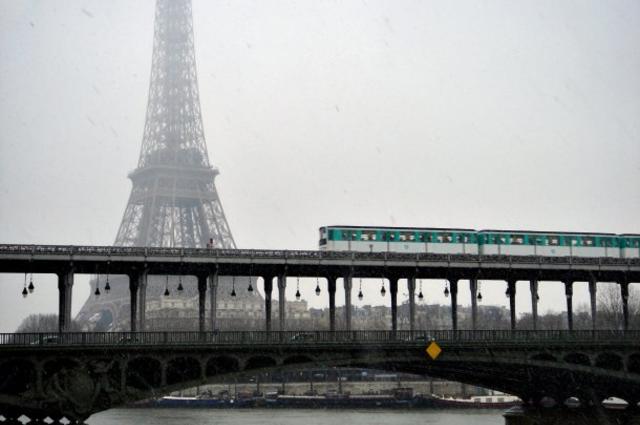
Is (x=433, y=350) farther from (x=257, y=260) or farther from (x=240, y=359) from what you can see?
(x=257, y=260)

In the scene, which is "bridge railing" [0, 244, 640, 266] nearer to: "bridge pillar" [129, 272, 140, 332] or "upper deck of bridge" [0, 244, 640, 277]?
"upper deck of bridge" [0, 244, 640, 277]

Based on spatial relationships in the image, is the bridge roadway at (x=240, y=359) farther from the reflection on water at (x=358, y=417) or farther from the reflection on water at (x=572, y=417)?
the reflection on water at (x=358, y=417)

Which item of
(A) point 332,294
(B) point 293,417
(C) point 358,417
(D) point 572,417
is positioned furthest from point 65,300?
(C) point 358,417

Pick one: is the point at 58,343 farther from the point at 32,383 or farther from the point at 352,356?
the point at 352,356

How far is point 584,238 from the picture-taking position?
10456cm

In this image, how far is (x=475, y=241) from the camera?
102312mm

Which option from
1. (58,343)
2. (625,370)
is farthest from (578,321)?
(58,343)

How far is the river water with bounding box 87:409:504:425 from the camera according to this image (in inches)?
4599

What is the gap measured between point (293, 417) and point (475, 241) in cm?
A: 3592

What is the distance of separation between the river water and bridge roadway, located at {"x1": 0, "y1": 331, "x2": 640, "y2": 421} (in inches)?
1091

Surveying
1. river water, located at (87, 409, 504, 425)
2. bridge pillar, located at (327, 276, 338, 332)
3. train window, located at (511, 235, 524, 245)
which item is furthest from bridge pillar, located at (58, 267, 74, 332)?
train window, located at (511, 235, 524, 245)

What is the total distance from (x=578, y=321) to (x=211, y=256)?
125 metres

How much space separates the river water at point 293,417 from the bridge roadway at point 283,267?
89.3 feet

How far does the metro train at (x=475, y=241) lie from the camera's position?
9725 cm
